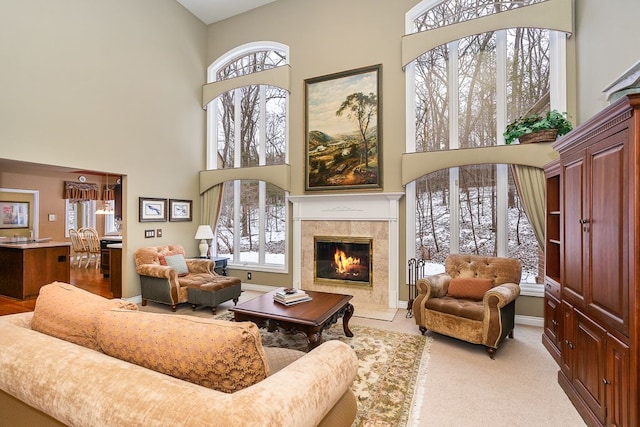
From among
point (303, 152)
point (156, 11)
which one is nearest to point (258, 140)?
point (303, 152)

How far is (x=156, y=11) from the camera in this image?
5188mm

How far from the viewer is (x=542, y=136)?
3648mm

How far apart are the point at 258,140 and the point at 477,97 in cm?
387

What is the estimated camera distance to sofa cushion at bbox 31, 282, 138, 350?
4.90 feet

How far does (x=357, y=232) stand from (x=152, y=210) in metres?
3.55

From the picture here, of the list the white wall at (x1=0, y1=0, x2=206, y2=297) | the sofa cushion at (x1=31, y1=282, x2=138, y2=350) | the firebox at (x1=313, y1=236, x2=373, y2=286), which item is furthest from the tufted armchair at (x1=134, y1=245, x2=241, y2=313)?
the sofa cushion at (x1=31, y1=282, x2=138, y2=350)

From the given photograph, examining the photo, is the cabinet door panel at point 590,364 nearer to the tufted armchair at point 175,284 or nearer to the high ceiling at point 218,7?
the tufted armchair at point 175,284

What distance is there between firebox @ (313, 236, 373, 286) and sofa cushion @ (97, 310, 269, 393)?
377 centimetres

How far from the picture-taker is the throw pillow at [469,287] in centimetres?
339

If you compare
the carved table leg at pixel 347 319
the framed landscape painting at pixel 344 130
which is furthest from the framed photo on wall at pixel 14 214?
the carved table leg at pixel 347 319

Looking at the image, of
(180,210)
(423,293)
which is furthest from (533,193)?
(180,210)

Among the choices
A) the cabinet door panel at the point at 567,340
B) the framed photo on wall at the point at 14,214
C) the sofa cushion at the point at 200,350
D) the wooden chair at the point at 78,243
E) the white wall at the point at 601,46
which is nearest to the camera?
the sofa cushion at the point at 200,350

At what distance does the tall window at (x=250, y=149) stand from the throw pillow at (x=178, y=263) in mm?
1172

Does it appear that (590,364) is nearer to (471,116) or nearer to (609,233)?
(609,233)
